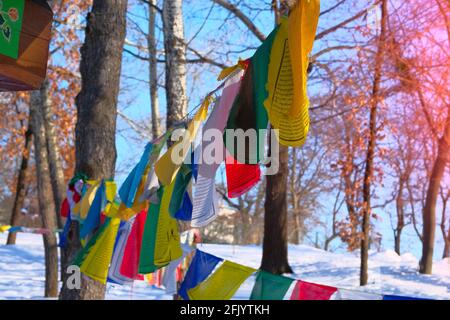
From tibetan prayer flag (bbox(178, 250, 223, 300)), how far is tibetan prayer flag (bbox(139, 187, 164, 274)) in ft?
2.01

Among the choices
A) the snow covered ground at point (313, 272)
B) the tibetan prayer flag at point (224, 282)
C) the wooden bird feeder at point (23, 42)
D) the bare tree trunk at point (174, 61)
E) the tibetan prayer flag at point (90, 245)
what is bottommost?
the snow covered ground at point (313, 272)

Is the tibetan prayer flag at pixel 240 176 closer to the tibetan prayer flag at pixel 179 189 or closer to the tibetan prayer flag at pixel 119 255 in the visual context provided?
the tibetan prayer flag at pixel 179 189

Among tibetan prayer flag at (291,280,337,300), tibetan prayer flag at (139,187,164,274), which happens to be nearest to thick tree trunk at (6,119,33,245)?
tibetan prayer flag at (139,187,164,274)

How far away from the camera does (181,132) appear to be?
435cm

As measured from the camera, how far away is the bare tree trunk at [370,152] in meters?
13.1

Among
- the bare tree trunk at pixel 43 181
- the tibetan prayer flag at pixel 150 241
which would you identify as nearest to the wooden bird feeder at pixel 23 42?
the tibetan prayer flag at pixel 150 241

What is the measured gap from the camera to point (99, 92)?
6.50 meters

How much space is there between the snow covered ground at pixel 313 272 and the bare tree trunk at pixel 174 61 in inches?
141

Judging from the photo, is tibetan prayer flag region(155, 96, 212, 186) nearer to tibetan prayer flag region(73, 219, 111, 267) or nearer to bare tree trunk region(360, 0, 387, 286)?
tibetan prayer flag region(73, 219, 111, 267)

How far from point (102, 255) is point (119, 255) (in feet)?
0.53

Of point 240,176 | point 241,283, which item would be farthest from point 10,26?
point 241,283
